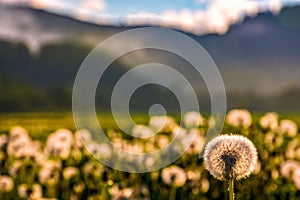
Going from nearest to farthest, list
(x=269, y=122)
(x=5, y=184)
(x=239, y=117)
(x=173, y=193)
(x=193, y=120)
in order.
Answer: (x=5, y=184)
(x=173, y=193)
(x=239, y=117)
(x=193, y=120)
(x=269, y=122)

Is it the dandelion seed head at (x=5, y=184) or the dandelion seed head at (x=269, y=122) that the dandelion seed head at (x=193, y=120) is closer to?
the dandelion seed head at (x=269, y=122)

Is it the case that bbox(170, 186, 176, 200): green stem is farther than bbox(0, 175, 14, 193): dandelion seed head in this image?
Yes

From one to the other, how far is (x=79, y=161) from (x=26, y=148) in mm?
819

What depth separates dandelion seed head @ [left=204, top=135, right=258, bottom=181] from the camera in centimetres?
309

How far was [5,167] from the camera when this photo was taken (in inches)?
262

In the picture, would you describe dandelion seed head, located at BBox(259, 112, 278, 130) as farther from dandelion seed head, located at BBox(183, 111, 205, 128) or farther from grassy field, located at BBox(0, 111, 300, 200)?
dandelion seed head, located at BBox(183, 111, 205, 128)

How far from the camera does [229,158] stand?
3.15 m

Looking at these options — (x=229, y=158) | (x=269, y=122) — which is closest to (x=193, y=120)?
(x=269, y=122)

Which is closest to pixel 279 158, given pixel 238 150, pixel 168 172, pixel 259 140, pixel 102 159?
pixel 259 140

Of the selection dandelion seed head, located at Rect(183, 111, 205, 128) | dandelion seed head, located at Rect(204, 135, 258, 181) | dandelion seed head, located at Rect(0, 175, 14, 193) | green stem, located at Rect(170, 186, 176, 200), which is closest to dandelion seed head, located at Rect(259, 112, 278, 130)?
dandelion seed head, located at Rect(183, 111, 205, 128)

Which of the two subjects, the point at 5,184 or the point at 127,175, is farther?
the point at 127,175

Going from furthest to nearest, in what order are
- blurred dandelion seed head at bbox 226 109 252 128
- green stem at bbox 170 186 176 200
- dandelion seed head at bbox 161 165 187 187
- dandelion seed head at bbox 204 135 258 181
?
blurred dandelion seed head at bbox 226 109 252 128
green stem at bbox 170 186 176 200
dandelion seed head at bbox 161 165 187 187
dandelion seed head at bbox 204 135 258 181

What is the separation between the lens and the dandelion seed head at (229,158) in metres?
3.09

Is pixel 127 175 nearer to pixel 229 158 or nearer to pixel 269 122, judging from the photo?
pixel 269 122
